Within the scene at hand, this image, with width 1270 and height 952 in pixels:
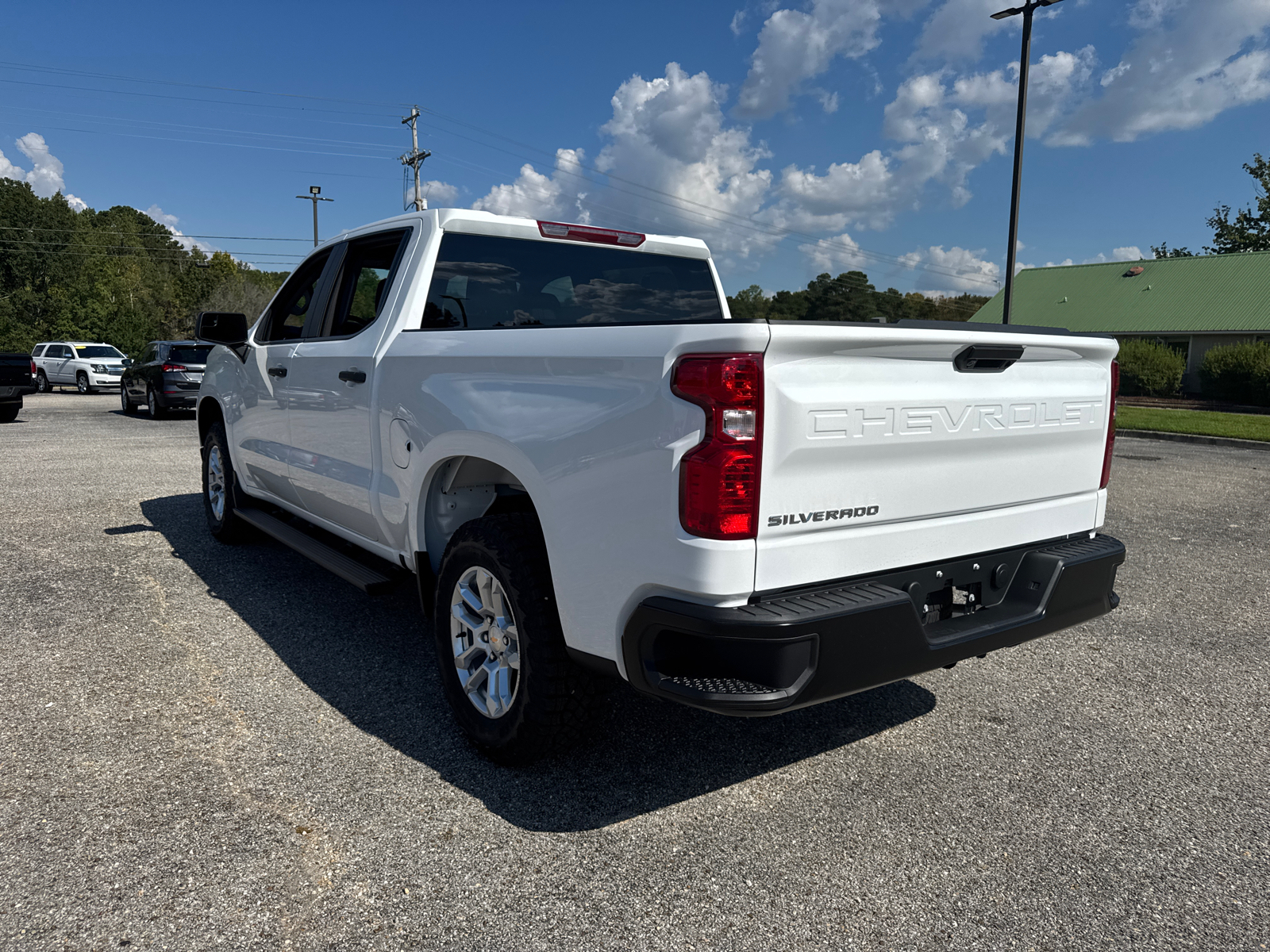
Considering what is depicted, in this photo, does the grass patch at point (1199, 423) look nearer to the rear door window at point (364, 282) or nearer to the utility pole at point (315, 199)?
the rear door window at point (364, 282)

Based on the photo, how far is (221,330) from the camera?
5551 mm

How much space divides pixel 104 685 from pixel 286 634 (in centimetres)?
90

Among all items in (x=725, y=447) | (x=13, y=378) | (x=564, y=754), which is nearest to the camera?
(x=725, y=447)

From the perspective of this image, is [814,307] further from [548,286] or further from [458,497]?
[458,497]

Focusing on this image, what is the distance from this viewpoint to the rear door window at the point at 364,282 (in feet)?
13.9

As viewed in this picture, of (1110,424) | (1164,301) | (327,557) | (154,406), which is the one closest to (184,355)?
(154,406)

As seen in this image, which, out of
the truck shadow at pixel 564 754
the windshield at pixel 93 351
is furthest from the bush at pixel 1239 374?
the windshield at pixel 93 351

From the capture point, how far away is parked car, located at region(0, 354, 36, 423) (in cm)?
1703

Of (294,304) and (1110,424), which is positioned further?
(294,304)

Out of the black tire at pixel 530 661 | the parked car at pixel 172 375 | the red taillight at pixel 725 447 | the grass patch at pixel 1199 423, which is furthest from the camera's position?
the parked car at pixel 172 375

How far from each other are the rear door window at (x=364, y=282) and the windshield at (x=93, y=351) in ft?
97.7

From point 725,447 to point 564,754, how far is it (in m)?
1.55

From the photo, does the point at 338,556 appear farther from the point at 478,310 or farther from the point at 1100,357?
the point at 1100,357

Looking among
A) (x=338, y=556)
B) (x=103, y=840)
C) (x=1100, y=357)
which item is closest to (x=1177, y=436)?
(x=1100, y=357)
